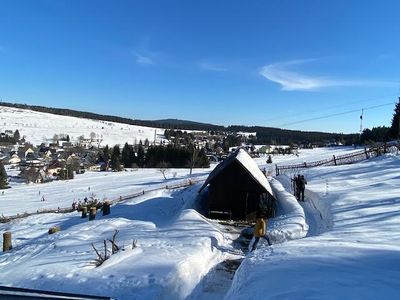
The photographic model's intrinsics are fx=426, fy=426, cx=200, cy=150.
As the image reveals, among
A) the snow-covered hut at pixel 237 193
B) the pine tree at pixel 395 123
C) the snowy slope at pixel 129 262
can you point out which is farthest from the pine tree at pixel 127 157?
the snowy slope at pixel 129 262

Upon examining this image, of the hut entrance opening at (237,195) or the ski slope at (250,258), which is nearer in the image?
the ski slope at (250,258)

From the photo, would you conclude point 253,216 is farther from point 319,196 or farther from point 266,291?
point 266,291

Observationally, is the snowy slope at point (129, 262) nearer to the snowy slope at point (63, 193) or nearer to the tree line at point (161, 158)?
the snowy slope at point (63, 193)

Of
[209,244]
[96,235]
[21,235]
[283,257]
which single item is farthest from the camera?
[21,235]

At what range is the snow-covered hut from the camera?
25297 mm

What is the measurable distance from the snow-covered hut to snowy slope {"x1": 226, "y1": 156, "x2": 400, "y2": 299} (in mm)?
3658

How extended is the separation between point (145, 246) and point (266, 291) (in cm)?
788

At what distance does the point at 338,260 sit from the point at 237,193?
588 inches

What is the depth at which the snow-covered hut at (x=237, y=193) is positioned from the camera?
83.0 ft

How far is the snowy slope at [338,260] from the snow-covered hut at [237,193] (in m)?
3.66

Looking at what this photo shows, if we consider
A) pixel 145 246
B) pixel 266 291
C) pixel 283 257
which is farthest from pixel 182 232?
pixel 266 291

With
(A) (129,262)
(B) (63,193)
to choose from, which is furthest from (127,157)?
(A) (129,262)

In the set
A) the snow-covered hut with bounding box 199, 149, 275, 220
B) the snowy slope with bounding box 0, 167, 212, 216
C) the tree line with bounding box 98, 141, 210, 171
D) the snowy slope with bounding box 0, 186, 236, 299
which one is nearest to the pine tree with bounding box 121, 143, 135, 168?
the tree line with bounding box 98, 141, 210, 171

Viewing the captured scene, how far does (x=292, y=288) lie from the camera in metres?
8.82
